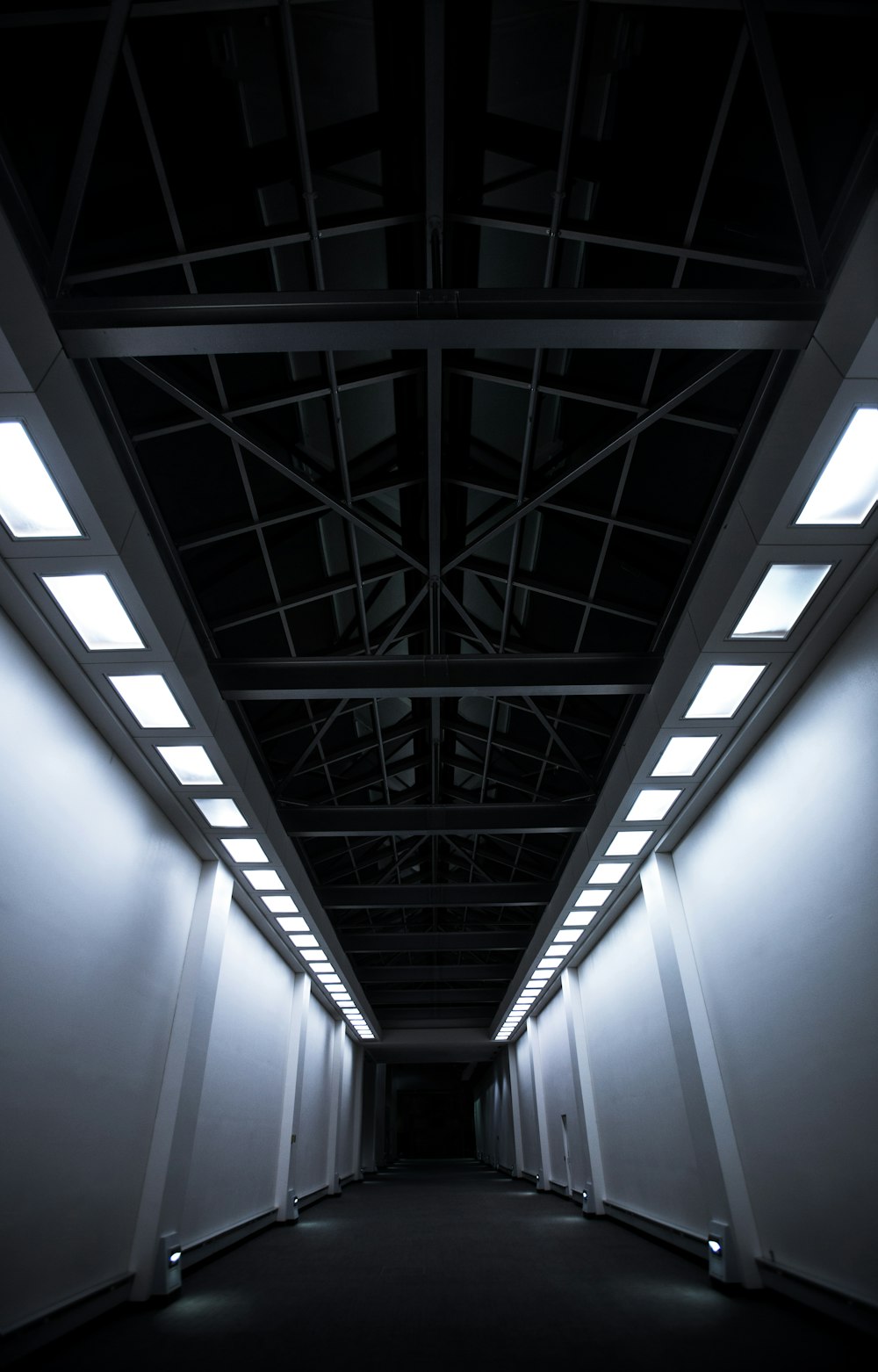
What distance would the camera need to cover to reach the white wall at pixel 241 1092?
21.1m

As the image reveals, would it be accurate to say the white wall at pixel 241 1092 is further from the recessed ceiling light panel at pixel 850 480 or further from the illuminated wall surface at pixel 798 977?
the recessed ceiling light panel at pixel 850 480

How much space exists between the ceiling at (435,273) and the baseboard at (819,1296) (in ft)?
37.8

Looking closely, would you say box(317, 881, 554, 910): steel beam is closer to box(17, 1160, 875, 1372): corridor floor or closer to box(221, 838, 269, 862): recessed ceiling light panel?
box(221, 838, 269, 862): recessed ceiling light panel

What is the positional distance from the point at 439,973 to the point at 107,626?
119ft

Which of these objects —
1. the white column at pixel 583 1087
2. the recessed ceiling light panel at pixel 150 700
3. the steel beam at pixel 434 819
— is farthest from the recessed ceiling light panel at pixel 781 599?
the white column at pixel 583 1087

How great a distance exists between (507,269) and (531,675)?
7982 millimetres

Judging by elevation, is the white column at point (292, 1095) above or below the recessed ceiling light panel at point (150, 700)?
below

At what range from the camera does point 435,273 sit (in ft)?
29.7

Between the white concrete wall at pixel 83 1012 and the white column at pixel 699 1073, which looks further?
the white column at pixel 699 1073

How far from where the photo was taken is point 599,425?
1309cm

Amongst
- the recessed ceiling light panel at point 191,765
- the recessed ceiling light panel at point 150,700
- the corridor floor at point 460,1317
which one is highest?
the recessed ceiling light panel at point 150,700

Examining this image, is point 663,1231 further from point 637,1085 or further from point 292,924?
point 292,924

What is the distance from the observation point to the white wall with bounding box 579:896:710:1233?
2047cm

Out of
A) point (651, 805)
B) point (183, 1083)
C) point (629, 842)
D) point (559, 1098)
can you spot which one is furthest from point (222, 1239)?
point (559, 1098)
